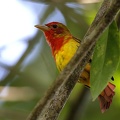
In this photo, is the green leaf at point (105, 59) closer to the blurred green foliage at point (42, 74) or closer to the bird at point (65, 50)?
the bird at point (65, 50)

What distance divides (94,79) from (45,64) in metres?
1.68

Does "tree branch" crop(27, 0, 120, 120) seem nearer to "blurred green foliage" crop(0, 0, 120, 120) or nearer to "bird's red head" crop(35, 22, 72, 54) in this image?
"blurred green foliage" crop(0, 0, 120, 120)

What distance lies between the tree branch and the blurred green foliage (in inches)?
49.8

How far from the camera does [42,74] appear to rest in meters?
3.03

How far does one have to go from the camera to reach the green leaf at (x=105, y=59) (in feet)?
3.79

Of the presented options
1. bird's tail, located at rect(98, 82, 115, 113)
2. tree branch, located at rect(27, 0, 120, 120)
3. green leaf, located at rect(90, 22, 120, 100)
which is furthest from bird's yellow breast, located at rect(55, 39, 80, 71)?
tree branch, located at rect(27, 0, 120, 120)

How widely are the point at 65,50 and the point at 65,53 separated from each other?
1.6 inches

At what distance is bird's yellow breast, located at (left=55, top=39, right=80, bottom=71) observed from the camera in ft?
7.37

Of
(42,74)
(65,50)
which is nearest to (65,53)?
(65,50)

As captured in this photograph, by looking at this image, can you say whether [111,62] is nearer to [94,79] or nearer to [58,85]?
[94,79]

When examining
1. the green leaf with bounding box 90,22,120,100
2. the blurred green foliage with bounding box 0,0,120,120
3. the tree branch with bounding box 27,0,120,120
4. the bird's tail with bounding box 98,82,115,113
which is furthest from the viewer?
the blurred green foliage with bounding box 0,0,120,120

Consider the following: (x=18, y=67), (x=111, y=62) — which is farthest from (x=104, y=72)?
(x=18, y=67)

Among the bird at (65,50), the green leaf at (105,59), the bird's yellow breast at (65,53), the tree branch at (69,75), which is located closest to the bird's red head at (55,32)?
the bird at (65,50)

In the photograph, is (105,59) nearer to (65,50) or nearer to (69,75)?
(69,75)
